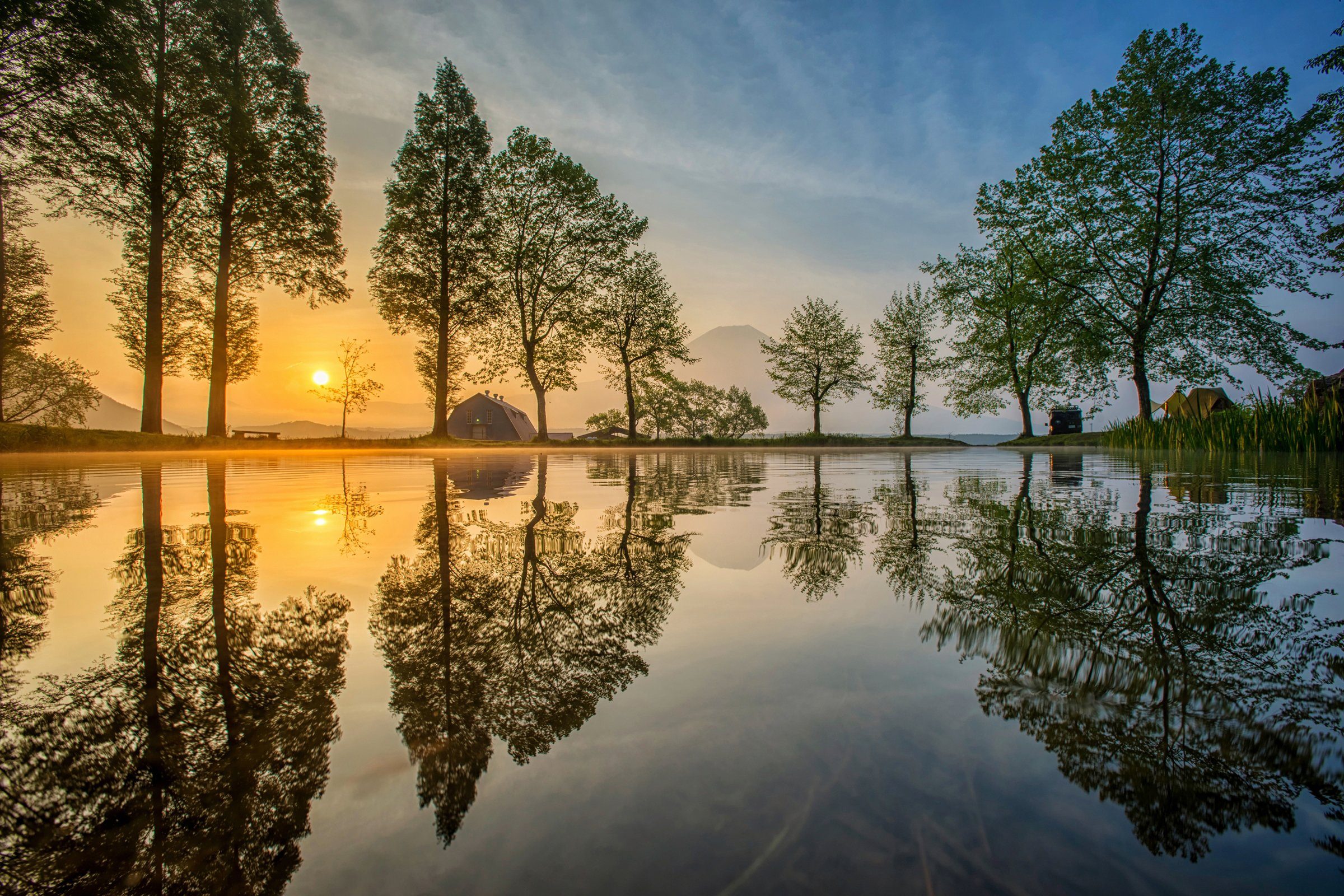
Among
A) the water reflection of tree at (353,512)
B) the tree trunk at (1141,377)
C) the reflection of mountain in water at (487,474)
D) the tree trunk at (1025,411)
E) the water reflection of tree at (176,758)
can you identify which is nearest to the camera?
the water reflection of tree at (176,758)

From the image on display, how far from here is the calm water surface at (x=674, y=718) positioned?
847 millimetres

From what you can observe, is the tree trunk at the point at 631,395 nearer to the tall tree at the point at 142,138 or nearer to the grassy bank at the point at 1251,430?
the tall tree at the point at 142,138

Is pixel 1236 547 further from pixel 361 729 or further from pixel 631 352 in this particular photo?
pixel 631 352

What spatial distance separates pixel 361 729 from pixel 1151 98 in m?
26.8

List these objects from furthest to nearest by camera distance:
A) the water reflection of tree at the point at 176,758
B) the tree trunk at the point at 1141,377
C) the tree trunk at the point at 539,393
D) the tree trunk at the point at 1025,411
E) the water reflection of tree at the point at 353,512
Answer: the tree trunk at the point at 1025,411, the tree trunk at the point at 539,393, the tree trunk at the point at 1141,377, the water reflection of tree at the point at 353,512, the water reflection of tree at the point at 176,758

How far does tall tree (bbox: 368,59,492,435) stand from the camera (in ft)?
71.5

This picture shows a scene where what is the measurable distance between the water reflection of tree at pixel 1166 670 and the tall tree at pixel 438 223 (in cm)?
2182

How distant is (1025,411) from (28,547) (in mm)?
37739

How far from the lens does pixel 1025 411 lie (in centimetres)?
3216

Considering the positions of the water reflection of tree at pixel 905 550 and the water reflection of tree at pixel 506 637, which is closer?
the water reflection of tree at pixel 506 637

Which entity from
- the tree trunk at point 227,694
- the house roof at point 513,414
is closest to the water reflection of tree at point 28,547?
the tree trunk at point 227,694

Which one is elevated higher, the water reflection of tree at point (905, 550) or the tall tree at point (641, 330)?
the tall tree at point (641, 330)

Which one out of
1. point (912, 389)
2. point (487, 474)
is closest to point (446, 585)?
point (487, 474)

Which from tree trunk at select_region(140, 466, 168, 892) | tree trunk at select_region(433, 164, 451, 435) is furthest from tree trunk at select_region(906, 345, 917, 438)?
tree trunk at select_region(140, 466, 168, 892)
